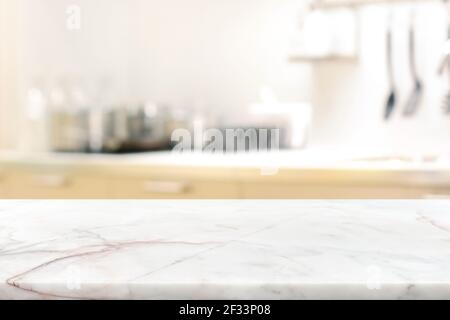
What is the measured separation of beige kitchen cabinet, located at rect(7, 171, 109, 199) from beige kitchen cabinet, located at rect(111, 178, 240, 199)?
0.08 meters

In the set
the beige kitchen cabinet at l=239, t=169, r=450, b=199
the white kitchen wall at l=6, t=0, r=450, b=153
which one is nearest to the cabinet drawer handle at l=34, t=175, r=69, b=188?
the beige kitchen cabinet at l=239, t=169, r=450, b=199

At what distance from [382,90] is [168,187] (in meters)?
1.05

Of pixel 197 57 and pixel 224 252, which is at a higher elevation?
pixel 197 57

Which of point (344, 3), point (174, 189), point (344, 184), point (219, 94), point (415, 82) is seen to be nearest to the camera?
point (344, 184)

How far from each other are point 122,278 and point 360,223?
1.35ft

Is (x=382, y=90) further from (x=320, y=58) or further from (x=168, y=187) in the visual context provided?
(x=168, y=187)

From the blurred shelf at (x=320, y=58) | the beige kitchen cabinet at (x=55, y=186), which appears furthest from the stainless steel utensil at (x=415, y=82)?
the beige kitchen cabinet at (x=55, y=186)

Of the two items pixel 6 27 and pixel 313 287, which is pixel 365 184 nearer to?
pixel 313 287

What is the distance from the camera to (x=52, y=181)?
2518mm

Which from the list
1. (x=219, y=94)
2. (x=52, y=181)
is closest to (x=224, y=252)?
(x=52, y=181)

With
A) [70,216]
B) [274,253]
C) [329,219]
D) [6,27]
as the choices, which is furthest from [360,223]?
[6,27]

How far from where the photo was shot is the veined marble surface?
1.96 ft

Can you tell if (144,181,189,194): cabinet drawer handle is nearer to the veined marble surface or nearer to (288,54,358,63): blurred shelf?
(288,54,358,63): blurred shelf

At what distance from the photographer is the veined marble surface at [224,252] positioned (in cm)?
60
